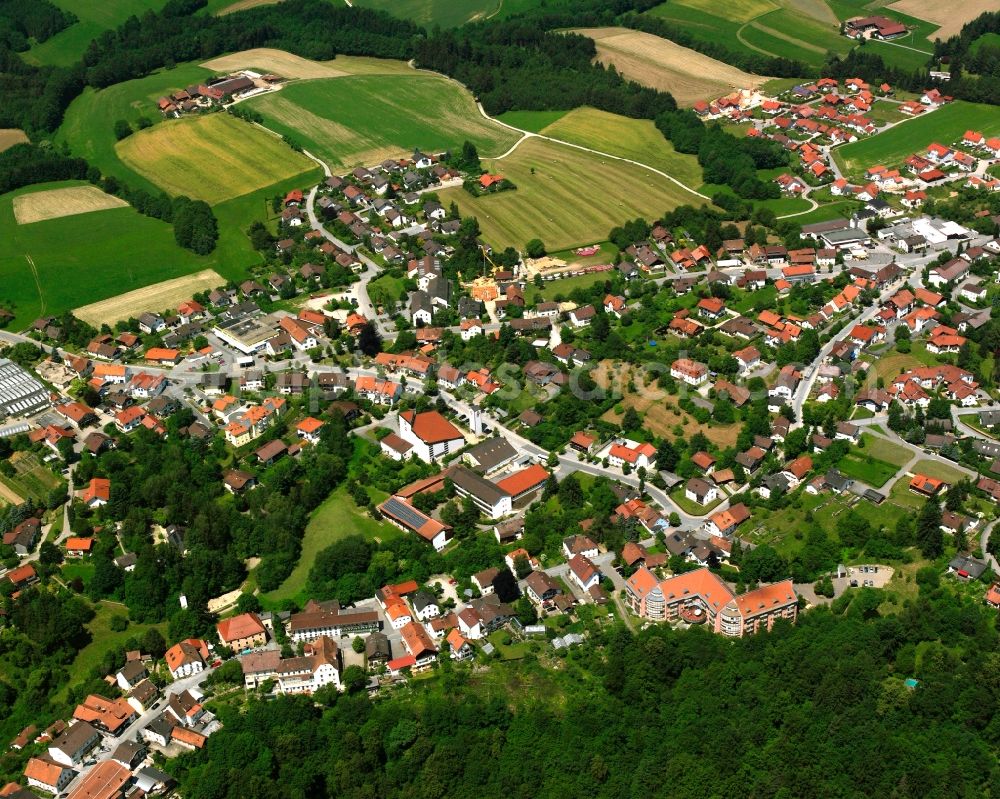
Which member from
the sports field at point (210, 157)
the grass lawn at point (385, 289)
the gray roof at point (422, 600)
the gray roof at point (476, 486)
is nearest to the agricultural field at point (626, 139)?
the sports field at point (210, 157)

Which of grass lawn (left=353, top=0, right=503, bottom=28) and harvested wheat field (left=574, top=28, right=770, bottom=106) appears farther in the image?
grass lawn (left=353, top=0, right=503, bottom=28)

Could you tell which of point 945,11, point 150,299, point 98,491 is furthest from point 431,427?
point 945,11

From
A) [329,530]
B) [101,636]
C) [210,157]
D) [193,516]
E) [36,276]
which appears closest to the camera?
[101,636]

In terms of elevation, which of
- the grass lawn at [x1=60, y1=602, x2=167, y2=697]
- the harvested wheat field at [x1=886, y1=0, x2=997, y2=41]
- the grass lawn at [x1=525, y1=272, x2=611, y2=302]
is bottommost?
the grass lawn at [x1=60, y1=602, x2=167, y2=697]

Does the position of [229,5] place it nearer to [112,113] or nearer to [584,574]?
[112,113]

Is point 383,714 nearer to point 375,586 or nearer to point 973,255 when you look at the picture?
point 375,586

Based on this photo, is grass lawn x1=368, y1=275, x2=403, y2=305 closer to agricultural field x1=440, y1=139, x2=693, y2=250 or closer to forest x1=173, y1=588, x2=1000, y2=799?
agricultural field x1=440, y1=139, x2=693, y2=250

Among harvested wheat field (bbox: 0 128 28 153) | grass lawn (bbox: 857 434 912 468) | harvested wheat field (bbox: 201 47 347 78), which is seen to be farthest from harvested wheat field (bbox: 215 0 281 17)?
grass lawn (bbox: 857 434 912 468)
